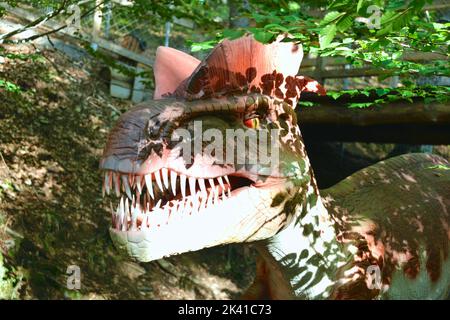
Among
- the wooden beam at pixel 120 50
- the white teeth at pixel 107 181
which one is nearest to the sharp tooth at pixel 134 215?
the white teeth at pixel 107 181

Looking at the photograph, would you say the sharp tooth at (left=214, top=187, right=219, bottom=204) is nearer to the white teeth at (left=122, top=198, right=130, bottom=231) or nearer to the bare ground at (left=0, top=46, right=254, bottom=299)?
the white teeth at (left=122, top=198, right=130, bottom=231)

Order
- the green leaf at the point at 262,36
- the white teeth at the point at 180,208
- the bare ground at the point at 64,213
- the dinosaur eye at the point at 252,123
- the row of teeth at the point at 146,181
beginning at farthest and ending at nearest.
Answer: the bare ground at the point at 64,213 → the dinosaur eye at the point at 252,123 → the white teeth at the point at 180,208 → the row of teeth at the point at 146,181 → the green leaf at the point at 262,36

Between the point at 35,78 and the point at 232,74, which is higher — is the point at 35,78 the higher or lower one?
the higher one

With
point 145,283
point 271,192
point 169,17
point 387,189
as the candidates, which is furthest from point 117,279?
point 271,192

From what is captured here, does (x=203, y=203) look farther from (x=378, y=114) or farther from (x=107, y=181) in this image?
(x=378, y=114)

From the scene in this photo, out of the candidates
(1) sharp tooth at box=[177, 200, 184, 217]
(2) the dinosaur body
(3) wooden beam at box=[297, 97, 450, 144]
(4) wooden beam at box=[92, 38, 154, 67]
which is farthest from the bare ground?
(1) sharp tooth at box=[177, 200, 184, 217]

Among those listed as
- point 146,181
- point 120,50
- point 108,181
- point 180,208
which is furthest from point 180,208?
point 120,50

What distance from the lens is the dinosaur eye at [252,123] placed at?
253 centimetres

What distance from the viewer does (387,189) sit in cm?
347

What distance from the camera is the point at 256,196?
241 centimetres

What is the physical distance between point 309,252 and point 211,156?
2.71ft

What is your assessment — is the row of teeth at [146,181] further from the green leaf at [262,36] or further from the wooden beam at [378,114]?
the wooden beam at [378,114]
